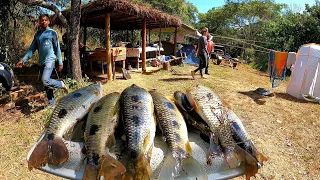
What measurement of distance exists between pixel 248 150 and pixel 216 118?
0.30 meters

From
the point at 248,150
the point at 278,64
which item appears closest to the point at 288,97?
the point at 278,64

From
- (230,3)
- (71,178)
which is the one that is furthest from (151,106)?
(230,3)

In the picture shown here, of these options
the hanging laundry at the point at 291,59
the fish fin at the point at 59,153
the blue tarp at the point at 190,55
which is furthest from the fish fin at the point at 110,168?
the blue tarp at the point at 190,55

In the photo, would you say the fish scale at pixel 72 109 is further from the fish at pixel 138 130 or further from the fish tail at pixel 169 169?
the fish tail at pixel 169 169

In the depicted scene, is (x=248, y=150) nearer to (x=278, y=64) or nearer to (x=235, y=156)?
(x=235, y=156)

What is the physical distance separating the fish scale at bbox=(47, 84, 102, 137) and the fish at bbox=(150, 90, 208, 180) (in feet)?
1.61

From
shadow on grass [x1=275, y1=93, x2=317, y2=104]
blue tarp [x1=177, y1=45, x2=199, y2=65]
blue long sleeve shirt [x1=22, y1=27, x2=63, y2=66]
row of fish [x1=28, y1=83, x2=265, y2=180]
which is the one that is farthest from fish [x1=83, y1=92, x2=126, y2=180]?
blue tarp [x1=177, y1=45, x2=199, y2=65]

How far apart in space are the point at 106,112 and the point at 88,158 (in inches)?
14.9

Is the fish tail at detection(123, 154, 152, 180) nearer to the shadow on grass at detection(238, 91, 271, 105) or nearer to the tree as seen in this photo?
the shadow on grass at detection(238, 91, 271, 105)

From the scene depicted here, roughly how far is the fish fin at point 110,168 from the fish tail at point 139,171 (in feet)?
0.18

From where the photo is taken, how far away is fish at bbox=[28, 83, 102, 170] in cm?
159

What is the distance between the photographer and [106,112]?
1.88 meters

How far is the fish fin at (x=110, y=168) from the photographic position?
145 centimetres

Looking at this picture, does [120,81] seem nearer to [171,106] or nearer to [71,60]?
[71,60]
